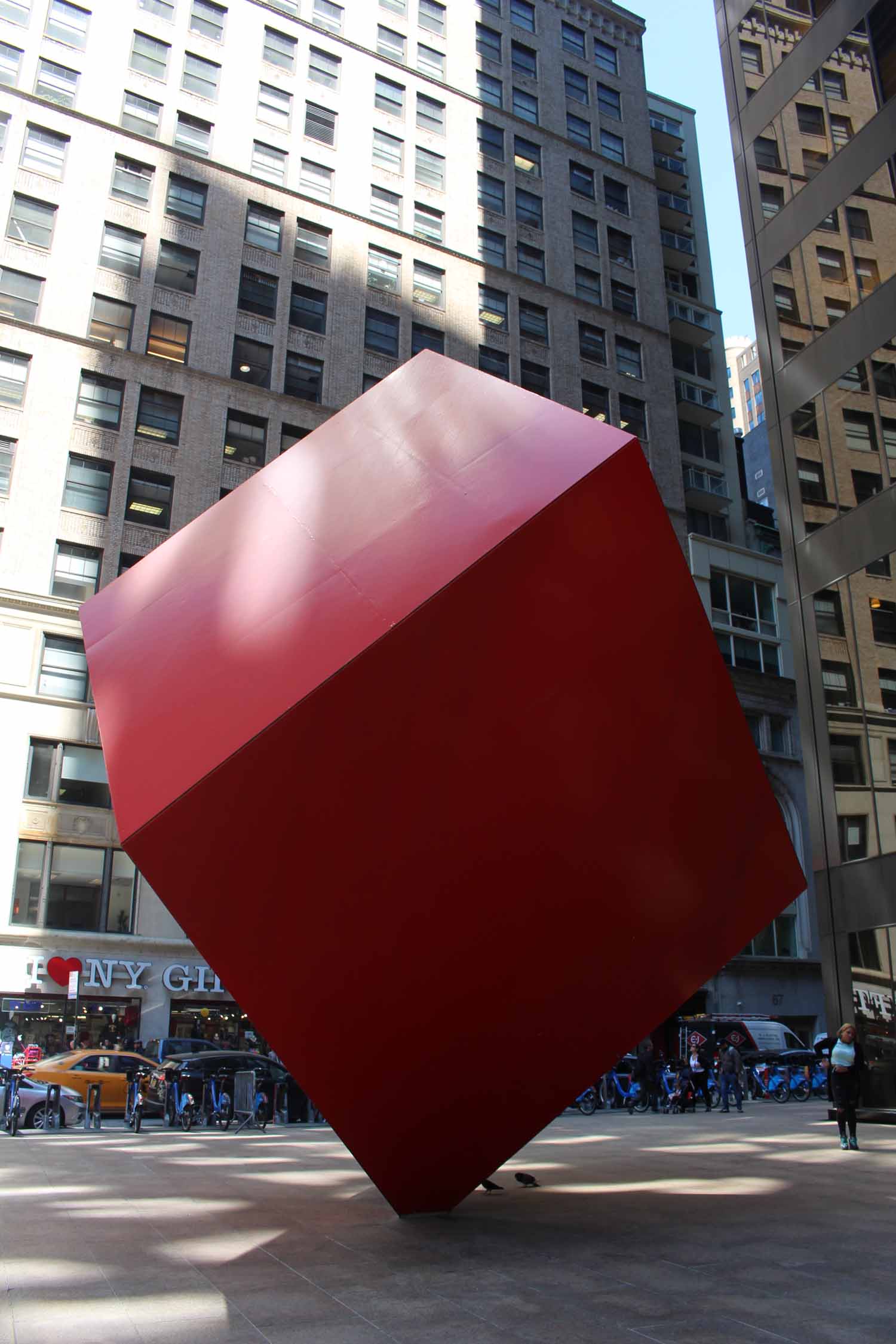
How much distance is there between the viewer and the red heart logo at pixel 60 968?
Answer: 2884 centimetres

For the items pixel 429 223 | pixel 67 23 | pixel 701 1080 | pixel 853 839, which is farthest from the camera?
pixel 429 223

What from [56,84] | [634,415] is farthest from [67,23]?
[634,415]

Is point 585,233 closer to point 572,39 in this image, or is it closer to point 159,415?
point 572,39

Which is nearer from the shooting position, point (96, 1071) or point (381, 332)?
point (96, 1071)

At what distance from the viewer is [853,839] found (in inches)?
730

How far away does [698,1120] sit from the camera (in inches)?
783

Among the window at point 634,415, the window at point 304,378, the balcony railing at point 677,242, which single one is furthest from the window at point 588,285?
the window at point 304,378

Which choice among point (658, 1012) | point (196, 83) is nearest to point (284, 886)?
point (658, 1012)

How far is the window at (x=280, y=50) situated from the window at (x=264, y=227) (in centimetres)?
728

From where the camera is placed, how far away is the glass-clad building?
17.9 metres

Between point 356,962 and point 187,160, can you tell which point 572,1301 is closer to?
point 356,962

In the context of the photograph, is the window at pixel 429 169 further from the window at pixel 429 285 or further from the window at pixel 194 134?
the window at pixel 194 134

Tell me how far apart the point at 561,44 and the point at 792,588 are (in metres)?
44.8

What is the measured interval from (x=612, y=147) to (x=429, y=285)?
1696 centimetres
